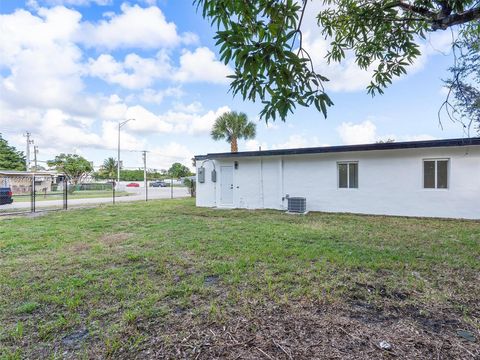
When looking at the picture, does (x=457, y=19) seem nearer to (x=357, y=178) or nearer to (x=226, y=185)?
(x=357, y=178)

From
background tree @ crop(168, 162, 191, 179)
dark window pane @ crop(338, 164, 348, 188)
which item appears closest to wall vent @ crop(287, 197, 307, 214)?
dark window pane @ crop(338, 164, 348, 188)

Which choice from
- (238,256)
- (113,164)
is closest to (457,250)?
(238,256)

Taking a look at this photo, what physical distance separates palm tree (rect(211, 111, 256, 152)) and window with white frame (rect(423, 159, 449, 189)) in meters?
11.0

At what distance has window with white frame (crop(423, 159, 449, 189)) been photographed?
328 inches

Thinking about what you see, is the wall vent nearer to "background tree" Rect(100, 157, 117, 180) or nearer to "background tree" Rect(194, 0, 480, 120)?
"background tree" Rect(194, 0, 480, 120)

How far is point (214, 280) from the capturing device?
3.36 m

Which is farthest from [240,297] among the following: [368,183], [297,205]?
[368,183]

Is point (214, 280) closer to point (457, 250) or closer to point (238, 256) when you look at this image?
point (238, 256)

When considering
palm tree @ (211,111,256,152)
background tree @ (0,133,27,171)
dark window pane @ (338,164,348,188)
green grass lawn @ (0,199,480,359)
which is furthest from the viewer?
background tree @ (0,133,27,171)

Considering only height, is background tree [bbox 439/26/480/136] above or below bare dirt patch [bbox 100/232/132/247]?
above

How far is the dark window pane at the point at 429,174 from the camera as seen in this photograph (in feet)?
27.8

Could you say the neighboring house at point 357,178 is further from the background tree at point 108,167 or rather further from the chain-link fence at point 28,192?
the background tree at point 108,167

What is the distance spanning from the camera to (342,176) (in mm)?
9812

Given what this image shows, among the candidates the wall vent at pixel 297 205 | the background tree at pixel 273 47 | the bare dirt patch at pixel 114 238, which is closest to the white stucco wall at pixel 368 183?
the wall vent at pixel 297 205
